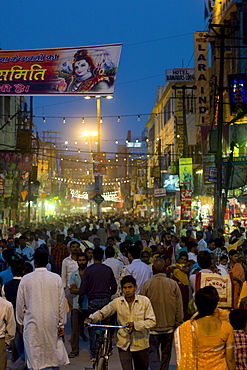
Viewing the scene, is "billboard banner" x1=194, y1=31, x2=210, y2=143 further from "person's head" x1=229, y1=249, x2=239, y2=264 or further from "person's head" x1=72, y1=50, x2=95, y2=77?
"person's head" x1=229, y1=249, x2=239, y2=264

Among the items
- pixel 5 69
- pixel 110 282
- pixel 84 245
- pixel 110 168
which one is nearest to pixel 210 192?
pixel 5 69

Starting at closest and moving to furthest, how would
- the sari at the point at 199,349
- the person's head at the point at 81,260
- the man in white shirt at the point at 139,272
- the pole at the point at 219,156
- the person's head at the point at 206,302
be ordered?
the sari at the point at 199,349
the person's head at the point at 206,302
the man in white shirt at the point at 139,272
the person's head at the point at 81,260
the pole at the point at 219,156

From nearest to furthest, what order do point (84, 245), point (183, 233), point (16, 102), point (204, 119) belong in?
1. point (84, 245)
2. point (183, 233)
3. point (204, 119)
4. point (16, 102)

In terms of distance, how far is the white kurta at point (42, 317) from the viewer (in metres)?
6.33

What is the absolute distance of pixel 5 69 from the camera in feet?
84.6

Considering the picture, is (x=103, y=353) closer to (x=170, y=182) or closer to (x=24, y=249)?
(x=24, y=249)

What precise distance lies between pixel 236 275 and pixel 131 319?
366 cm

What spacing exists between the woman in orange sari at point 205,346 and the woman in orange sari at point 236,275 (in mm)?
4181

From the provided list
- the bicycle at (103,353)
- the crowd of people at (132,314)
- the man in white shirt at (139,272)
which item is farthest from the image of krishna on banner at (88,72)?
the bicycle at (103,353)

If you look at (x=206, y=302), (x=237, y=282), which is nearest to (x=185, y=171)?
(x=237, y=282)

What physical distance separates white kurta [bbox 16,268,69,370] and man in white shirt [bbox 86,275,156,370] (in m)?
0.38

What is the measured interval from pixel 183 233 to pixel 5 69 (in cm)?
1013

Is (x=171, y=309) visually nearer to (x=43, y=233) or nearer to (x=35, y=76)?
(x=43, y=233)

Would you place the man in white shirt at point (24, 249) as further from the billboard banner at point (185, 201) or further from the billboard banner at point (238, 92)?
the billboard banner at point (185, 201)
